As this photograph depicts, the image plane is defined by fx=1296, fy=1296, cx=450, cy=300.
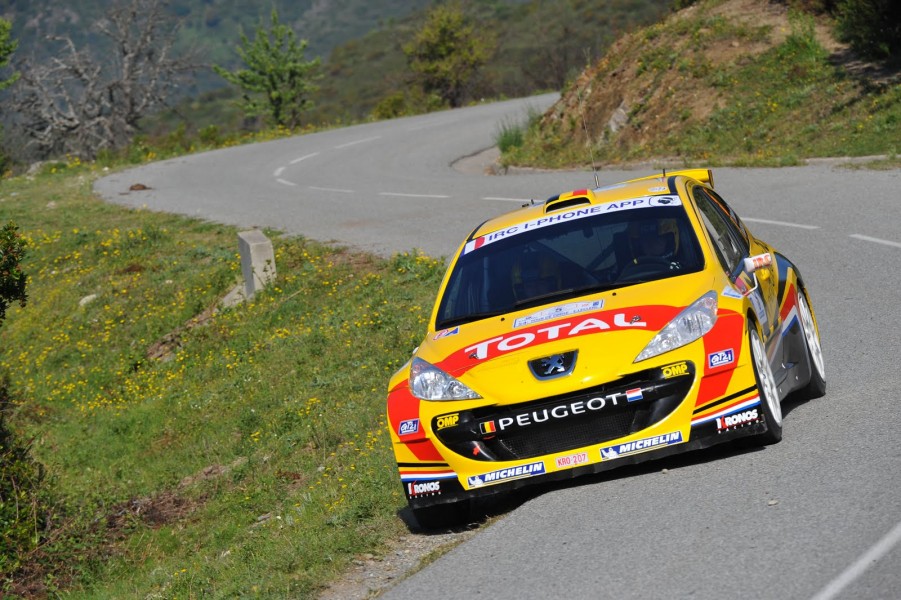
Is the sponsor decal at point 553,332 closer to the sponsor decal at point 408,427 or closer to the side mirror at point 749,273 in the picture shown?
the sponsor decal at point 408,427

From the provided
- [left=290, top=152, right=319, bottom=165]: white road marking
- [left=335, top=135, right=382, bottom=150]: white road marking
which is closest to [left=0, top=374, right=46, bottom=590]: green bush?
[left=290, top=152, right=319, bottom=165]: white road marking

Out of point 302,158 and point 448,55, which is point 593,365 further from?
point 448,55

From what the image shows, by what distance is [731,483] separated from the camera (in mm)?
6637

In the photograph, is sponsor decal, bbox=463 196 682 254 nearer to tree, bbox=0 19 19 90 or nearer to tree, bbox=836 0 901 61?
tree, bbox=836 0 901 61

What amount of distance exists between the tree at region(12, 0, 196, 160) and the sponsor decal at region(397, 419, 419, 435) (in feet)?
143

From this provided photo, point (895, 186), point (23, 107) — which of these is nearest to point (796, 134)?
point (895, 186)

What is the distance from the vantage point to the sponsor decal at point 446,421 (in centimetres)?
693

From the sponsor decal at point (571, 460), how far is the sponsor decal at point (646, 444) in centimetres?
14

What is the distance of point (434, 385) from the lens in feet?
23.4

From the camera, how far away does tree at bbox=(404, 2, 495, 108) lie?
5172 centimetres

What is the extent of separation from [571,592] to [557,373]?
1.46 meters

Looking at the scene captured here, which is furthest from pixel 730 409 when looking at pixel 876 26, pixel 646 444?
pixel 876 26

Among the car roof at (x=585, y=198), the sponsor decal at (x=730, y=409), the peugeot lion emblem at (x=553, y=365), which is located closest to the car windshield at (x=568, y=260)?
the car roof at (x=585, y=198)

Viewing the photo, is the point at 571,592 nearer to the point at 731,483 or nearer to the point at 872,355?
the point at 731,483
